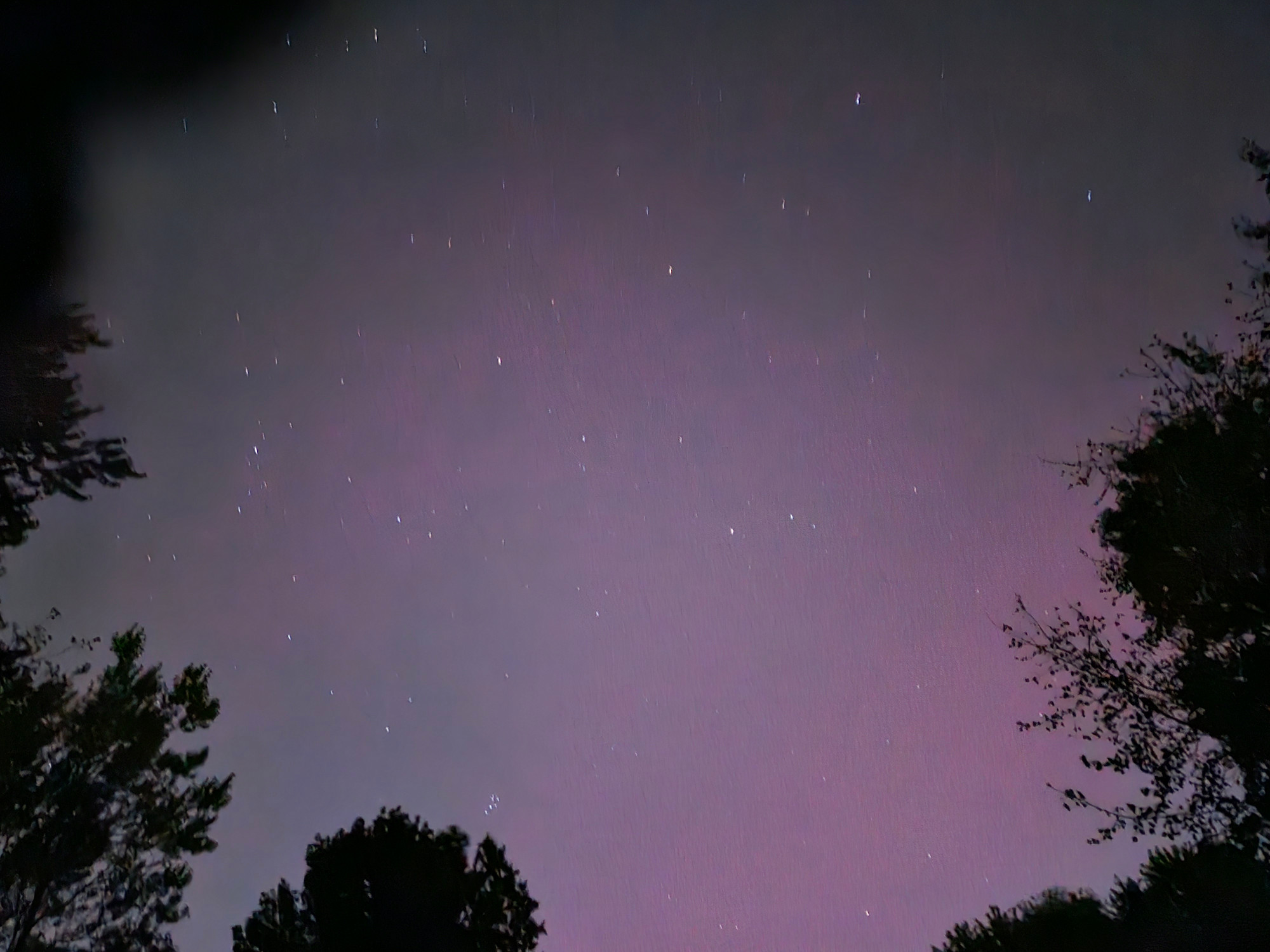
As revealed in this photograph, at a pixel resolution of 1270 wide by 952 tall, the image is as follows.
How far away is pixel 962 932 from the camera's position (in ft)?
35.5

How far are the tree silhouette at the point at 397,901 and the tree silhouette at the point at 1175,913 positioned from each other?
8.63 m

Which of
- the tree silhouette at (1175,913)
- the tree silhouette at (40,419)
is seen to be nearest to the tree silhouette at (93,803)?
the tree silhouette at (40,419)

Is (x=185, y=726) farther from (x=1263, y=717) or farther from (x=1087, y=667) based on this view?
(x=1263, y=717)

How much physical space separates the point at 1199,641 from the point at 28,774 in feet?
47.8

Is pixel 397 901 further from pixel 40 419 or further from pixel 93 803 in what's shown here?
pixel 40 419

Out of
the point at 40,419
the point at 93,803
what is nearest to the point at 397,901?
the point at 93,803

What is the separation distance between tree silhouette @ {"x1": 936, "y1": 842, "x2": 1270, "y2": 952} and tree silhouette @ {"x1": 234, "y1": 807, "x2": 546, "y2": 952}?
340 inches

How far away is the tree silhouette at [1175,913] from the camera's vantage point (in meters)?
8.25

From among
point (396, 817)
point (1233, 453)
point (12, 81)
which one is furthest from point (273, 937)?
point (1233, 453)

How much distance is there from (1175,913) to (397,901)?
11.8 meters

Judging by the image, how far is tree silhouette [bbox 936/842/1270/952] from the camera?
8250mm

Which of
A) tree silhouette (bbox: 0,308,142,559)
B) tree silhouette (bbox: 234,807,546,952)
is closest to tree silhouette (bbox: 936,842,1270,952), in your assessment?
tree silhouette (bbox: 234,807,546,952)

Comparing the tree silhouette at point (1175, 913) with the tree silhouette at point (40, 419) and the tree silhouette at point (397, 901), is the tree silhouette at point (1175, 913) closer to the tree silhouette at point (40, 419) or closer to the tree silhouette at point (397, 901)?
the tree silhouette at point (397, 901)

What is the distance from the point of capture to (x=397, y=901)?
13.9 metres
